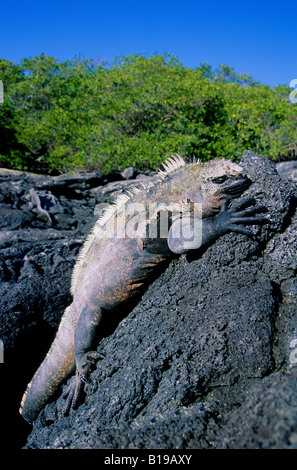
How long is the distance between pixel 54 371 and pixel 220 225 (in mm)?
1864

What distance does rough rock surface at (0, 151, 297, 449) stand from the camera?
1.57 meters

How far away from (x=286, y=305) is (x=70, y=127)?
12.5 metres

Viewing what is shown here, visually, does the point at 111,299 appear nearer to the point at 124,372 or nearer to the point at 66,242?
the point at 124,372

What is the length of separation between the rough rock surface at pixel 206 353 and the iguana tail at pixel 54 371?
0.19 metres

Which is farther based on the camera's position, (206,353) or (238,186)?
(238,186)

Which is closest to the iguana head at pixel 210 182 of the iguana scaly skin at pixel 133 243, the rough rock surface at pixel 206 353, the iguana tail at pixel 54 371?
the iguana scaly skin at pixel 133 243

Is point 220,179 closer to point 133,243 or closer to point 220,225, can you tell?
point 220,225

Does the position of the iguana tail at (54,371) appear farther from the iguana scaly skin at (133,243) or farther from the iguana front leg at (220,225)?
the iguana front leg at (220,225)

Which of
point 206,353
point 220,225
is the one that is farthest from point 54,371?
Result: point 220,225

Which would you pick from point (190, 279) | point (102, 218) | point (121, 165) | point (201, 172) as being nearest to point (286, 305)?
point (190, 279)

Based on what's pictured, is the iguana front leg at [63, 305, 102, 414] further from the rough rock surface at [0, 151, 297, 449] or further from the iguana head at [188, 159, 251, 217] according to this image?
the iguana head at [188, 159, 251, 217]

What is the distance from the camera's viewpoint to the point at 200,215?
246 cm

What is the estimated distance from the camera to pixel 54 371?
2.95 meters

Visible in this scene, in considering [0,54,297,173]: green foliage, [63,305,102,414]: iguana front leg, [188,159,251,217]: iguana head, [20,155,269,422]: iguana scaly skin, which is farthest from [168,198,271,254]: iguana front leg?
[0,54,297,173]: green foliage
